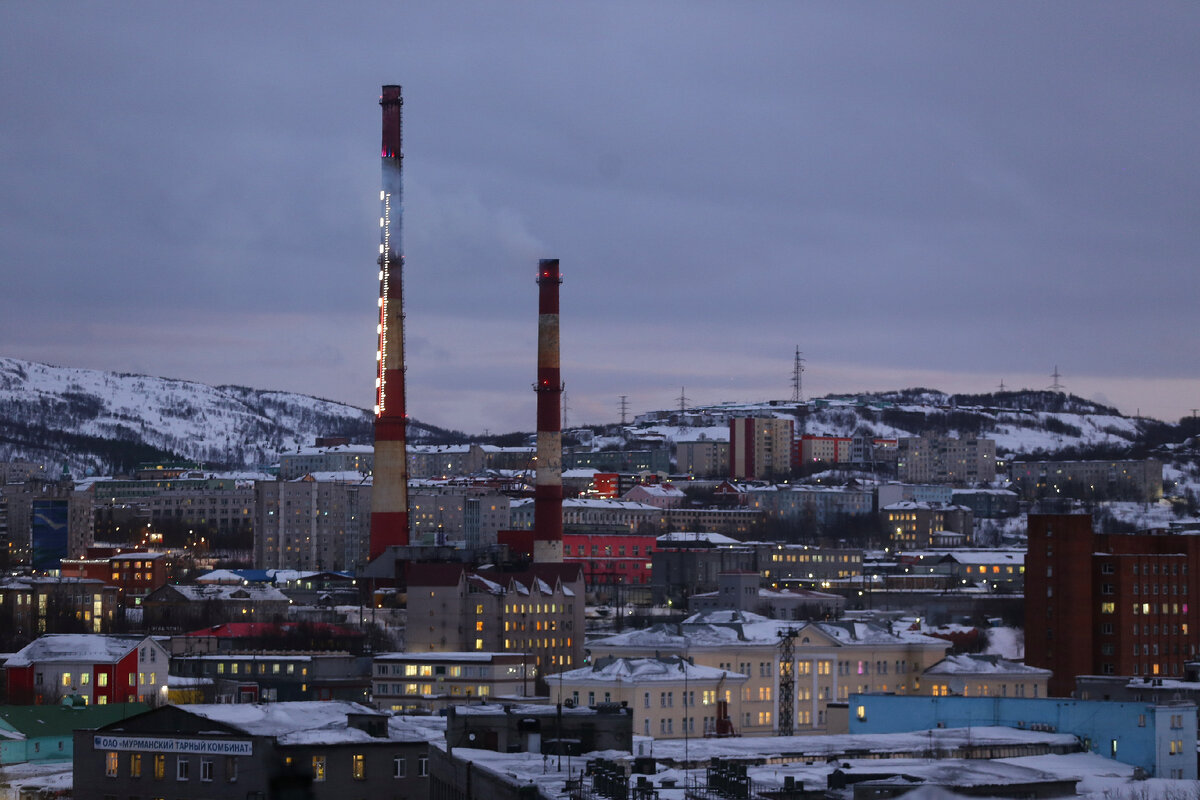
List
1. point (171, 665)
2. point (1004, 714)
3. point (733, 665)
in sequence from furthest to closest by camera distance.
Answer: point (171, 665), point (733, 665), point (1004, 714)

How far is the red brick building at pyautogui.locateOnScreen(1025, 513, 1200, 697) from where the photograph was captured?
55.8 meters

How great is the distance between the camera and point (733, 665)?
5262 cm

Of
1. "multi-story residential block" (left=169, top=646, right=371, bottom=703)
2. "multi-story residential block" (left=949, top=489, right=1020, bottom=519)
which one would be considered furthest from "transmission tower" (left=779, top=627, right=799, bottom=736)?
"multi-story residential block" (left=949, top=489, right=1020, bottom=519)

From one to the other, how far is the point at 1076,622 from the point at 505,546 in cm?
3092

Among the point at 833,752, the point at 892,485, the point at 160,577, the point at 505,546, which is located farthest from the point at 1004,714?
the point at 892,485

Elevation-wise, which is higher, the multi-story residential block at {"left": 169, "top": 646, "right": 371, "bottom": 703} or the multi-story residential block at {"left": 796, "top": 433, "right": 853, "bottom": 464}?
the multi-story residential block at {"left": 796, "top": 433, "right": 853, "bottom": 464}

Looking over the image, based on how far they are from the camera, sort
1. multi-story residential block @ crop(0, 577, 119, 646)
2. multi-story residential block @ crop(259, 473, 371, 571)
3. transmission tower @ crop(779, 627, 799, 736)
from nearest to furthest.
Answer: transmission tower @ crop(779, 627, 799, 736)
multi-story residential block @ crop(0, 577, 119, 646)
multi-story residential block @ crop(259, 473, 371, 571)

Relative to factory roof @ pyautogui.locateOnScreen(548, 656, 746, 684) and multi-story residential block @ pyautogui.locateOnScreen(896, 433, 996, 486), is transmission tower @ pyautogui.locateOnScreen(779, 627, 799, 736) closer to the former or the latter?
factory roof @ pyautogui.locateOnScreen(548, 656, 746, 684)

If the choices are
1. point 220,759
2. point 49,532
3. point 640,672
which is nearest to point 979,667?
point 640,672

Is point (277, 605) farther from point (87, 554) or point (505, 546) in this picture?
point (87, 554)

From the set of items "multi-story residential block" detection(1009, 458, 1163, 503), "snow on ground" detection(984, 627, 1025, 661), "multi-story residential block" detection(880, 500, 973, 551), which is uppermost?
"multi-story residential block" detection(1009, 458, 1163, 503)

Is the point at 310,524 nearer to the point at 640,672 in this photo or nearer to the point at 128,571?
the point at 128,571

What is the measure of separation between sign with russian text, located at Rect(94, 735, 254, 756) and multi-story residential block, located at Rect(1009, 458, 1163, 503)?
124 metres

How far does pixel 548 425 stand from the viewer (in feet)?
Answer: 251
